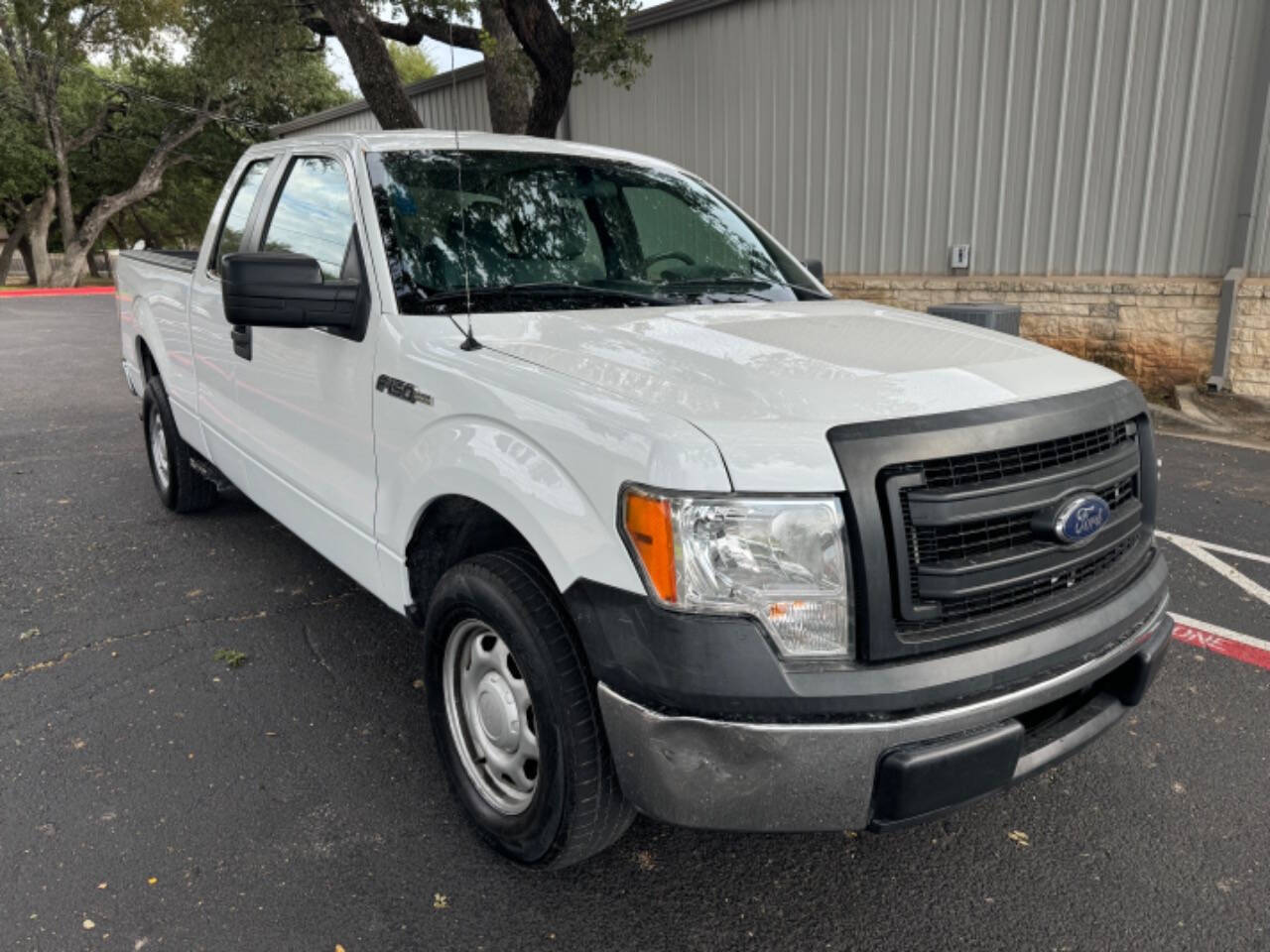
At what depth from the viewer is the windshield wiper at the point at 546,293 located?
114 inches

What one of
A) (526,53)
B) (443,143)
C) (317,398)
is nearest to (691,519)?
(317,398)

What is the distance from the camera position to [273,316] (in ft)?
9.05

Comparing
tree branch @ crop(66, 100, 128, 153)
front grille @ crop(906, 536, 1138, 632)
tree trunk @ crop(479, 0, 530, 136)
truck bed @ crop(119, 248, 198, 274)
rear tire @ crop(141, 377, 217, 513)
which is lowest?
rear tire @ crop(141, 377, 217, 513)

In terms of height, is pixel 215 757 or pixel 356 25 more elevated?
pixel 356 25

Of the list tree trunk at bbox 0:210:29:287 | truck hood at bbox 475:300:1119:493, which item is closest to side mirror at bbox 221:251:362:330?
truck hood at bbox 475:300:1119:493

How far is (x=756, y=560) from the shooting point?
1.92 metres

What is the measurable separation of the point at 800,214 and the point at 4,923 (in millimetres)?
10812

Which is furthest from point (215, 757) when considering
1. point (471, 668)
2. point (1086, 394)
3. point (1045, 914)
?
point (1086, 394)

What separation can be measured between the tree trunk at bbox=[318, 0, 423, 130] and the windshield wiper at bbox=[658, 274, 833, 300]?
946cm

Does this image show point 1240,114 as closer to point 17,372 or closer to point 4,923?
point 4,923

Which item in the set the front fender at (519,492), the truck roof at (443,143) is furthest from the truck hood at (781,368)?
the truck roof at (443,143)

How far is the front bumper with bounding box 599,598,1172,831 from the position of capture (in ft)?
6.28

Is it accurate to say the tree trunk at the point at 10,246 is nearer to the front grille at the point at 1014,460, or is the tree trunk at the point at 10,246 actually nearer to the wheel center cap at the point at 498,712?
the wheel center cap at the point at 498,712

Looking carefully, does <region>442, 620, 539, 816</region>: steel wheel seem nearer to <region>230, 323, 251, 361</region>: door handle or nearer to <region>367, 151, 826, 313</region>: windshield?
<region>367, 151, 826, 313</region>: windshield
